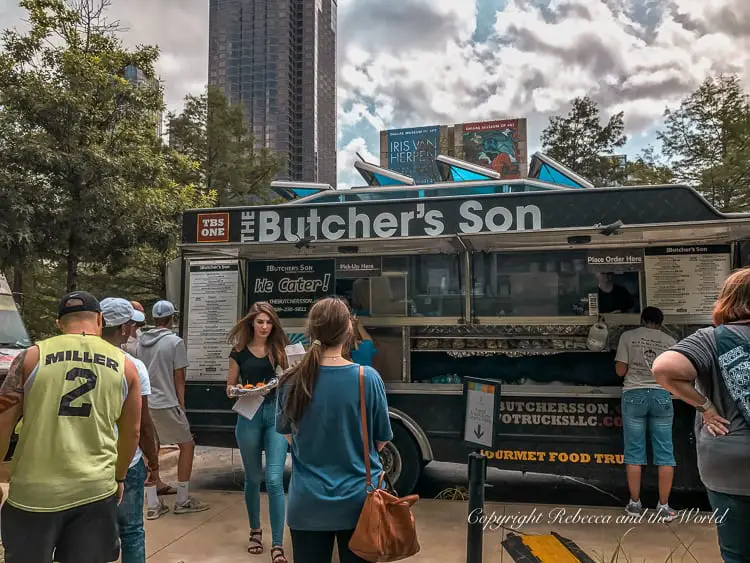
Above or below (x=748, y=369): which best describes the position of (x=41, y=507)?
below

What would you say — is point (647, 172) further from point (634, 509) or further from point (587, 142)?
point (634, 509)

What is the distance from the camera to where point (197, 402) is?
5723mm

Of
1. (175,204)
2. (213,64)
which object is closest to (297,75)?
(213,64)

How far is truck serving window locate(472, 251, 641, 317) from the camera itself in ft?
18.8

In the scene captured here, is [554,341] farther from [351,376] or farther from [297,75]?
[297,75]

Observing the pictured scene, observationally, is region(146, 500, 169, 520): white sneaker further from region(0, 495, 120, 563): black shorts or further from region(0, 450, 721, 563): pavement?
region(0, 495, 120, 563): black shorts

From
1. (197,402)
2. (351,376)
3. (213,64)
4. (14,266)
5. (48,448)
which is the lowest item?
(197,402)

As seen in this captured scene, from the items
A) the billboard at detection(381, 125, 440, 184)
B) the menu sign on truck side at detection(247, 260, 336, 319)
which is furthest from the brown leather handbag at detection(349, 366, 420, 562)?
the billboard at detection(381, 125, 440, 184)

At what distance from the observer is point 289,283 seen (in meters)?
5.96

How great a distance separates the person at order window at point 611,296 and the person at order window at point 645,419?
79 cm

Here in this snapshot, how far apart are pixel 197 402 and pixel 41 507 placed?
3443 mm

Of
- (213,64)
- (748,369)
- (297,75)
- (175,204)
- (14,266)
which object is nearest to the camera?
(748,369)

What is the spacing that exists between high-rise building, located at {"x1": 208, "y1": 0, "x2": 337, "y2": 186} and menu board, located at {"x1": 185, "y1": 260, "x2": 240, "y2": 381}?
3335 centimetres

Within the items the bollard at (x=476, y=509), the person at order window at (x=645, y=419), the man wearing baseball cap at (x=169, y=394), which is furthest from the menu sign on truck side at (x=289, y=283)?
the person at order window at (x=645, y=419)
